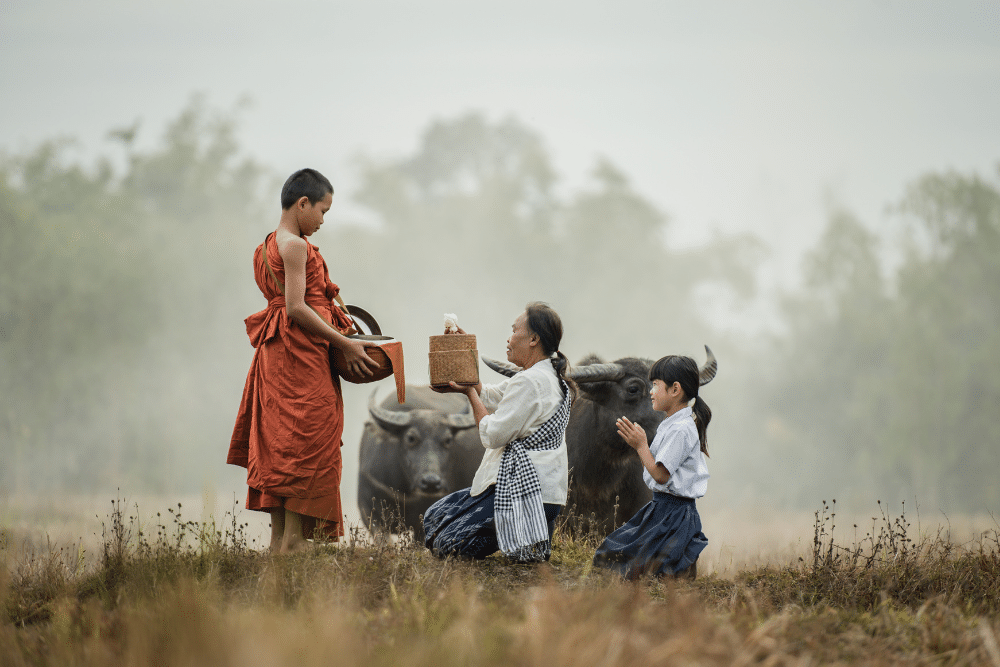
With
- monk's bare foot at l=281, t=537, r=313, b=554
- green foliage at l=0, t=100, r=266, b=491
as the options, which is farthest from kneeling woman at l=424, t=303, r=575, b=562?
green foliage at l=0, t=100, r=266, b=491

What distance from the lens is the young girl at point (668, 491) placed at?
4367 millimetres

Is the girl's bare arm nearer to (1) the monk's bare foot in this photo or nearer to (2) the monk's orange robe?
(2) the monk's orange robe

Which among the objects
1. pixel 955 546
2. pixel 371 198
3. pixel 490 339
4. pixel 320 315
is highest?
pixel 371 198

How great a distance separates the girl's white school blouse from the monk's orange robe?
6.26 feet

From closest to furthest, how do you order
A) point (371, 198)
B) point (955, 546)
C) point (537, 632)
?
point (537, 632), point (955, 546), point (371, 198)

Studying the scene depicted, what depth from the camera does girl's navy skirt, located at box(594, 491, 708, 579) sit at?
14.3ft

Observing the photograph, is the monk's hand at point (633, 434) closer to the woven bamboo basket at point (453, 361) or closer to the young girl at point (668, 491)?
the young girl at point (668, 491)

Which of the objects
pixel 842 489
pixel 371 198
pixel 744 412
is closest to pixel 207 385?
pixel 371 198

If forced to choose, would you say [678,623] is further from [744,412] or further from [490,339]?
[744,412]

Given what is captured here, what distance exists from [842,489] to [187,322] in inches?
859

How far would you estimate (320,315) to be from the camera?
4.69m

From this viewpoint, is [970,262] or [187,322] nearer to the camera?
[970,262]

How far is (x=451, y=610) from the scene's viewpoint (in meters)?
3.34

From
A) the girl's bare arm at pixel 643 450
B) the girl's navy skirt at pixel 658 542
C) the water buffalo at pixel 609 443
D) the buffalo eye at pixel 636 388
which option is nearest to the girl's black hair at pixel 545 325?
the girl's bare arm at pixel 643 450
